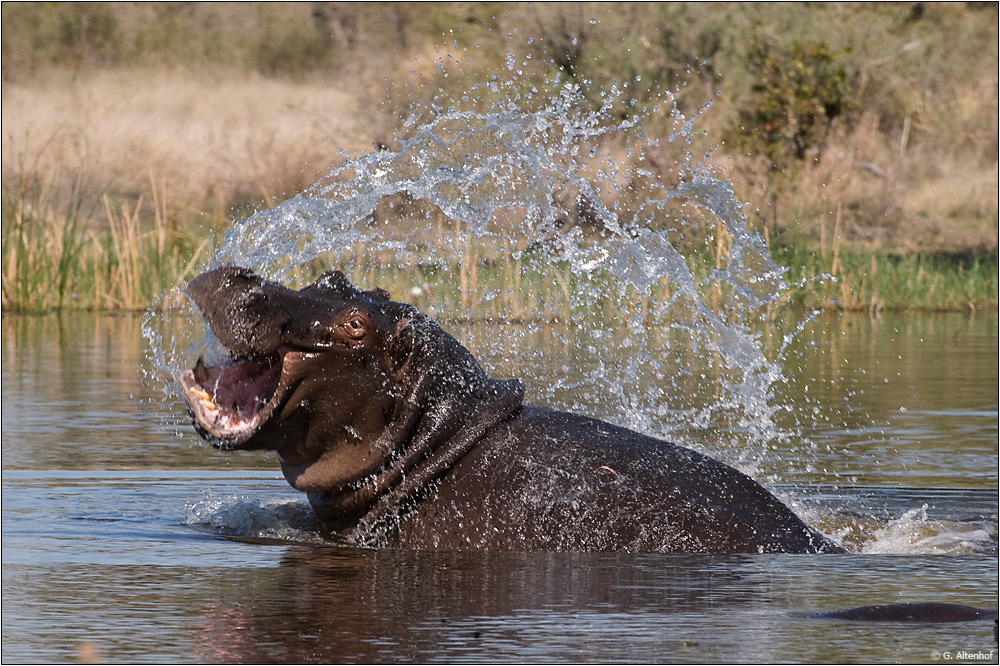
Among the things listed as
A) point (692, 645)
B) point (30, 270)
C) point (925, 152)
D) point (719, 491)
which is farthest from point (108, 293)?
point (925, 152)

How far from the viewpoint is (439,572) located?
15.6 ft

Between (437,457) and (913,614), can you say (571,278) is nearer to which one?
(437,457)

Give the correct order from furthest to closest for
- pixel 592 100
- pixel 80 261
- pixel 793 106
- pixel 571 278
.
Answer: pixel 592 100 → pixel 793 106 → pixel 80 261 → pixel 571 278

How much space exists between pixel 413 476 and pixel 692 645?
4.74ft

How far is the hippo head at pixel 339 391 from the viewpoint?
190 inches

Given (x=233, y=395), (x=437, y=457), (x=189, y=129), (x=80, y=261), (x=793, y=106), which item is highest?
(x=189, y=129)

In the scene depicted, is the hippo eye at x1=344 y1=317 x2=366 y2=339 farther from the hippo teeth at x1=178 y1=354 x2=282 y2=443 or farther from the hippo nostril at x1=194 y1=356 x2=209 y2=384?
the hippo nostril at x1=194 y1=356 x2=209 y2=384

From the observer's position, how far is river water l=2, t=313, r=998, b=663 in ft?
12.6

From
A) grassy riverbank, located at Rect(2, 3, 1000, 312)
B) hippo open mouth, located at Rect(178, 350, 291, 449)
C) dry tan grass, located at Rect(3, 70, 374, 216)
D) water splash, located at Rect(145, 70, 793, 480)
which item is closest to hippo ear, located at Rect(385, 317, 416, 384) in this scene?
hippo open mouth, located at Rect(178, 350, 291, 449)

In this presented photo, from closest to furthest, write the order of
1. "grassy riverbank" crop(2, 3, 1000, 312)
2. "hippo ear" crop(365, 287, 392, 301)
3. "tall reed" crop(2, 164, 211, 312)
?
1. "hippo ear" crop(365, 287, 392, 301)
2. "tall reed" crop(2, 164, 211, 312)
3. "grassy riverbank" crop(2, 3, 1000, 312)

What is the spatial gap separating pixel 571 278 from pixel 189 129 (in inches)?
628

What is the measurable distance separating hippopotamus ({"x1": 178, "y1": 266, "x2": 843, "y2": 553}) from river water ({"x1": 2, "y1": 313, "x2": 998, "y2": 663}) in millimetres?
118

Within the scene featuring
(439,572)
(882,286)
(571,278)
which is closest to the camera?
(439,572)

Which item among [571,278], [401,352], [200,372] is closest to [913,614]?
[401,352]
